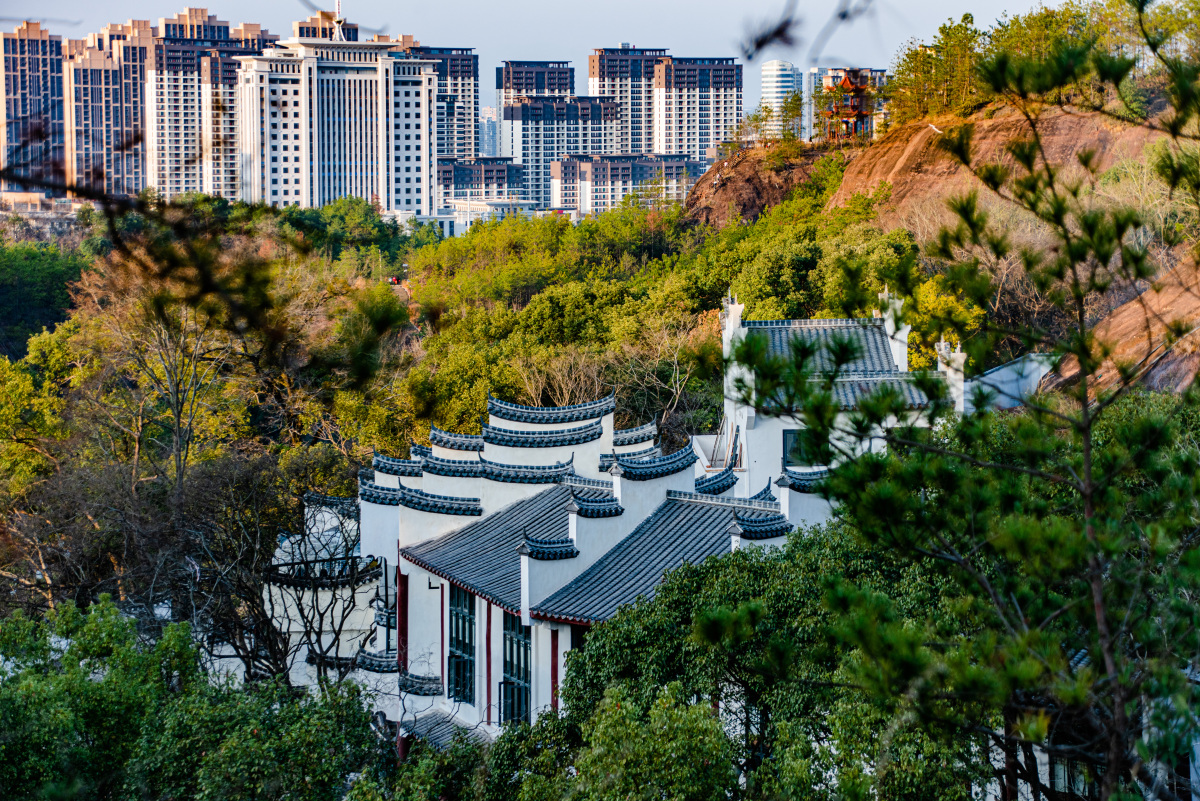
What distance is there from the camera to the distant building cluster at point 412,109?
73.2m

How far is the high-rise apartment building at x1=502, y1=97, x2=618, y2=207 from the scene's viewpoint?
112 metres

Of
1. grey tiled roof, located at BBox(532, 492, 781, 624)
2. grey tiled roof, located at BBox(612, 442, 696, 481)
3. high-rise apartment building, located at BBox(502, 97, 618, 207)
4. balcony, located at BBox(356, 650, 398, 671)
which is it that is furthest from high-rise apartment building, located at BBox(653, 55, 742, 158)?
grey tiled roof, located at BBox(532, 492, 781, 624)

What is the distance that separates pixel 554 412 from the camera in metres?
13.4

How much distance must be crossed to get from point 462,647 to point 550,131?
350ft

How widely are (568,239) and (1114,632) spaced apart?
115 feet

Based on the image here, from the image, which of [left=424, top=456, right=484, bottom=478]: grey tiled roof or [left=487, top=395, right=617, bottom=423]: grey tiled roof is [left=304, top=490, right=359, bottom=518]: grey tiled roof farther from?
[left=487, top=395, right=617, bottom=423]: grey tiled roof

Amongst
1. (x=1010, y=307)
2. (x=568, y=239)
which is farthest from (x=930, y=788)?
(x=568, y=239)

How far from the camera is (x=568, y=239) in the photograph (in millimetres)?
→ 38750

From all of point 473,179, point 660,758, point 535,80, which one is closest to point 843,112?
point 660,758

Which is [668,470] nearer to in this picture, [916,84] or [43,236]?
[916,84]

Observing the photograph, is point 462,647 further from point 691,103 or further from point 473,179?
point 691,103

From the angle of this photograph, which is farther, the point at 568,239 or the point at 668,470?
the point at 568,239

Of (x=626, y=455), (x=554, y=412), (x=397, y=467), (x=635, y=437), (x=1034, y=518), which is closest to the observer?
(x=1034, y=518)

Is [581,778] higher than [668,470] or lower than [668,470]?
lower
